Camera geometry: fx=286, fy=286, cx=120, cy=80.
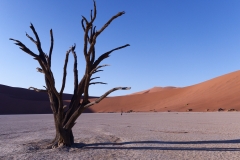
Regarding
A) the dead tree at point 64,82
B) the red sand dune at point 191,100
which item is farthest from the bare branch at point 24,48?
the red sand dune at point 191,100

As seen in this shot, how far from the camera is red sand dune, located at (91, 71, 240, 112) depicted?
39.4m

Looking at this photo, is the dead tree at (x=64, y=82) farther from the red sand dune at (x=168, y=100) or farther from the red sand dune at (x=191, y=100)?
the red sand dune at (x=168, y=100)

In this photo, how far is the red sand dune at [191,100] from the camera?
129ft

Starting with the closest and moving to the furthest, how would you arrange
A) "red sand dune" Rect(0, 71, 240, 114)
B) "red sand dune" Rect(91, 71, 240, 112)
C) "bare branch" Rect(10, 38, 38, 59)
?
"bare branch" Rect(10, 38, 38, 59) → "red sand dune" Rect(91, 71, 240, 112) → "red sand dune" Rect(0, 71, 240, 114)

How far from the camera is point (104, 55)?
822 centimetres

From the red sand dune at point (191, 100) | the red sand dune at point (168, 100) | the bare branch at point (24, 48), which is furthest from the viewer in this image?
the red sand dune at point (168, 100)

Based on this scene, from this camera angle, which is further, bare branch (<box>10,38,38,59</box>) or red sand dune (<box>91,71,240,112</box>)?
red sand dune (<box>91,71,240,112</box>)

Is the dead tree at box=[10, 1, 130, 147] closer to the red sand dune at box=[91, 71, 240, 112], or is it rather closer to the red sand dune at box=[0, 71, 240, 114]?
the red sand dune at box=[91, 71, 240, 112]

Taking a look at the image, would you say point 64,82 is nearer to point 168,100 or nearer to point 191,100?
point 191,100

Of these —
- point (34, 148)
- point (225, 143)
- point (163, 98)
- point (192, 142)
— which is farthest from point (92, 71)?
point (163, 98)

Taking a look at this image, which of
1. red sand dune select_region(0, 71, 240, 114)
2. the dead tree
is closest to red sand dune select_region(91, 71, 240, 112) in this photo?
red sand dune select_region(0, 71, 240, 114)

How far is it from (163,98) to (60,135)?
53602mm

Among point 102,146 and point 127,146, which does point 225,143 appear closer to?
point 127,146

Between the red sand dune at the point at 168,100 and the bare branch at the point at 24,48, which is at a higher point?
the red sand dune at the point at 168,100
